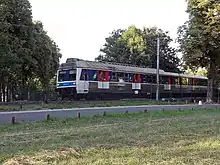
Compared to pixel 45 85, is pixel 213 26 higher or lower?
higher

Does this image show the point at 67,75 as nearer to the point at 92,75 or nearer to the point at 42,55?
the point at 92,75

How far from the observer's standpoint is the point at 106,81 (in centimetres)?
4041

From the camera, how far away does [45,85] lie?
4634 centimetres

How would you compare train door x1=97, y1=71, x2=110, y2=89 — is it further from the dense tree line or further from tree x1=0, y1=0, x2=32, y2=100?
tree x1=0, y1=0, x2=32, y2=100

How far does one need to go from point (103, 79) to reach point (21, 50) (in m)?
8.87

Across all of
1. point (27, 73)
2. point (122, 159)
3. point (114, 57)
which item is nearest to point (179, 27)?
point (27, 73)

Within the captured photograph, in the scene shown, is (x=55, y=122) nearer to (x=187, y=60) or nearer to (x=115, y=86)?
(x=115, y=86)

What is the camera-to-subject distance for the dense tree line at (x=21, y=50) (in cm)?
3066

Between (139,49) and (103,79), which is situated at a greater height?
(139,49)

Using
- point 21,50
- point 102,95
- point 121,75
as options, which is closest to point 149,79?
point 121,75

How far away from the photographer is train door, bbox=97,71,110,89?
130 feet

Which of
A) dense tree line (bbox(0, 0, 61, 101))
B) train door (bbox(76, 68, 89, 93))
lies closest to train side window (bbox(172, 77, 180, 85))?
dense tree line (bbox(0, 0, 61, 101))

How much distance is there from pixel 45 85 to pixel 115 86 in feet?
29.7

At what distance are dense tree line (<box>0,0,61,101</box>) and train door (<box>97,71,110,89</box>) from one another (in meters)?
6.35
